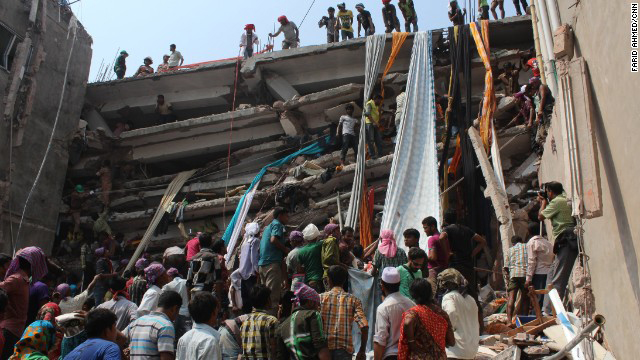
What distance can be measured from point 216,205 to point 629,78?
31.0 ft

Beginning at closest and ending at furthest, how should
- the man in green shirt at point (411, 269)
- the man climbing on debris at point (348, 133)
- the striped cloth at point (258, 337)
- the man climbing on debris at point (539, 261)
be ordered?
the striped cloth at point (258, 337)
the man in green shirt at point (411, 269)
the man climbing on debris at point (539, 261)
the man climbing on debris at point (348, 133)

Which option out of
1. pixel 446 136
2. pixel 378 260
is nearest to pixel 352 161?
pixel 446 136

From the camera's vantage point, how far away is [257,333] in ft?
15.0

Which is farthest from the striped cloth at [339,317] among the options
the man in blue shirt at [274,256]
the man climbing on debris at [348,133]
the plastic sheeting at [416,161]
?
the man climbing on debris at [348,133]

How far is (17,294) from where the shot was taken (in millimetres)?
5520

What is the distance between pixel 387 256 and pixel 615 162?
2836mm

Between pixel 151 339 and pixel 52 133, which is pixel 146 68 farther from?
pixel 151 339

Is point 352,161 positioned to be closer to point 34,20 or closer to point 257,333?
point 34,20

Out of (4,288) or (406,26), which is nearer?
(4,288)

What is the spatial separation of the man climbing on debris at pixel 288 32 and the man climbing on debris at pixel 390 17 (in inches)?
89.2

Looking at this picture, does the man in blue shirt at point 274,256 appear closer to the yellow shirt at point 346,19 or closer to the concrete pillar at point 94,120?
the yellow shirt at point 346,19

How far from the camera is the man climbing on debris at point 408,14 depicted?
553 inches

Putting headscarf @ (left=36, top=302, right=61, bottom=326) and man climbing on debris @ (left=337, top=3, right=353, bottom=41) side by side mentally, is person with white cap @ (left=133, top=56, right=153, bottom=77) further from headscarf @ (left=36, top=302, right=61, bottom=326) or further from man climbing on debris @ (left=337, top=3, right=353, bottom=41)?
headscarf @ (left=36, top=302, right=61, bottom=326)

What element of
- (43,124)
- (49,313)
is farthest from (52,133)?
(49,313)
